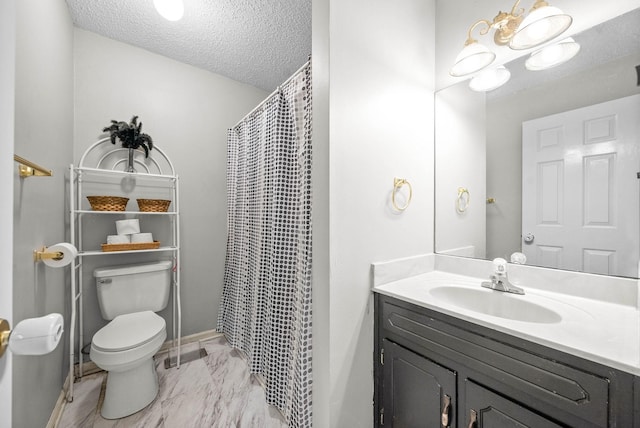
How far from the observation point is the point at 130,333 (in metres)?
1.53

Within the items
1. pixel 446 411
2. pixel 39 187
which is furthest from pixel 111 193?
pixel 446 411

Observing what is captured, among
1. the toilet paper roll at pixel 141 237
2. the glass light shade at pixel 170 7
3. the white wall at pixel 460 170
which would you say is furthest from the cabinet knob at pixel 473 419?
the glass light shade at pixel 170 7

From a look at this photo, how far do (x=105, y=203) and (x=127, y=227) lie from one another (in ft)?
0.72

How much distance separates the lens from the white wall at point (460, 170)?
1.39 m

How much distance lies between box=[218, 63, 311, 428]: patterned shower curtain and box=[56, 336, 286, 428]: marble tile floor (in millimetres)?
119

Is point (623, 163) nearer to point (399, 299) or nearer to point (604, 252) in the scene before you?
point (604, 252)

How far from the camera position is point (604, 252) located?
3.30 feet

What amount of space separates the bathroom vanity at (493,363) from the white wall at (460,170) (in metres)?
0.29

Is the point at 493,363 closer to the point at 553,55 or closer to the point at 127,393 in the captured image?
the point at 553,55

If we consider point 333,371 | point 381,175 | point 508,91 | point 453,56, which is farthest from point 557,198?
point 333,371

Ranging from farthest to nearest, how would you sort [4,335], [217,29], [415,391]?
[217,29] → [415,391] → [4,335]

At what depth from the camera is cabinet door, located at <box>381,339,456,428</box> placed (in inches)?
36.4

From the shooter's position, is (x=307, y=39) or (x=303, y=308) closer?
(x=303, y=308)

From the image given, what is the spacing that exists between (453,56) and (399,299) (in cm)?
142
